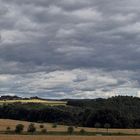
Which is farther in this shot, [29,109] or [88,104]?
[88,104]

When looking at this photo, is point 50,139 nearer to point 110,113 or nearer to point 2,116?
point 110,113

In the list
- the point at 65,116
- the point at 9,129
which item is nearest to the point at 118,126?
the point at 65,116

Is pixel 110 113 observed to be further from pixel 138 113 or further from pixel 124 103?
pixel 124 103

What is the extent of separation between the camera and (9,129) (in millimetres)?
119125

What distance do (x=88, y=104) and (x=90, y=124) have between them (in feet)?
171

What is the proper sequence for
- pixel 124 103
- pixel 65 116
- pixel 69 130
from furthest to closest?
pixel 124 103 < pixel 65 116 < pixel 69 130

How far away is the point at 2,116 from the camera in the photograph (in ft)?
548

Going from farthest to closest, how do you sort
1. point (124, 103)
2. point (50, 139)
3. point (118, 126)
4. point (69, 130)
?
point (124, 103) < point (118, 126) < point (69, 130) < point (50, 139)

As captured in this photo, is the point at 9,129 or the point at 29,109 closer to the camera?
the point at 9,129

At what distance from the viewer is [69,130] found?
11394cm

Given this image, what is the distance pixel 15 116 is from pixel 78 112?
71.3 ft

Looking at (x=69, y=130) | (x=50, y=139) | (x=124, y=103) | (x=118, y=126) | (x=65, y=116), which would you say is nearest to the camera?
(x=50, y=139)

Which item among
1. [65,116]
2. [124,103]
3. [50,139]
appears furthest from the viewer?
[124,103]

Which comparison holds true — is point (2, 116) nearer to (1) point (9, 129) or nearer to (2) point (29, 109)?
(2) point (29, 109)
